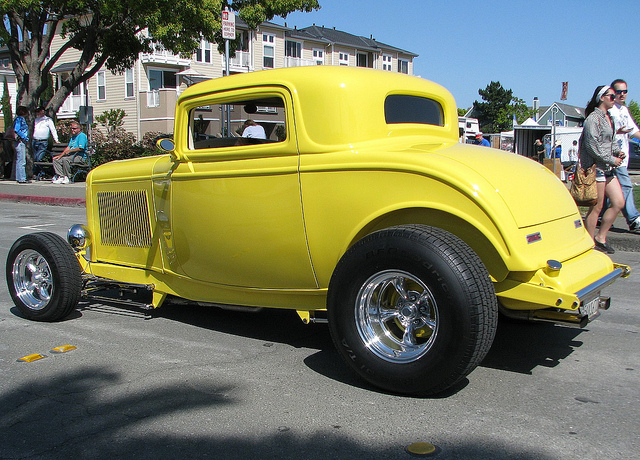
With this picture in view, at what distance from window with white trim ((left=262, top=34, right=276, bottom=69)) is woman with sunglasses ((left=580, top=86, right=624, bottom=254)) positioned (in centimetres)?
4483

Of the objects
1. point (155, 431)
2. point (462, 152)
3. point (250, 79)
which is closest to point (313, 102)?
point (250, 79)

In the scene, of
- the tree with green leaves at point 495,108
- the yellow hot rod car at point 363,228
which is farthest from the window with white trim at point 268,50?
the tree with green leaves at point 495,108

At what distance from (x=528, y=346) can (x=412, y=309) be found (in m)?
1.18

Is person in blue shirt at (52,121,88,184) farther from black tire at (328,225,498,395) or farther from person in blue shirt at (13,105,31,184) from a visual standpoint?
black tire at (328,225,498,395)

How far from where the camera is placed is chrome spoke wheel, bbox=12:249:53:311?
5.00m

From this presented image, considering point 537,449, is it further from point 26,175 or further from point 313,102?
point 26,175

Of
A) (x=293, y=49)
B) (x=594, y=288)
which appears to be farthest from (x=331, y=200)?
(x=293, y=49)

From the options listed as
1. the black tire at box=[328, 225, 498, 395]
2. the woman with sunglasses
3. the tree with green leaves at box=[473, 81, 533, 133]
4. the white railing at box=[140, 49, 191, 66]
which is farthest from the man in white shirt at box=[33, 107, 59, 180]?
the tree with green leaves at box=[473, 81, 533, 133]

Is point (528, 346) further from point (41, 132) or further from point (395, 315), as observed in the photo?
point (41, 132)

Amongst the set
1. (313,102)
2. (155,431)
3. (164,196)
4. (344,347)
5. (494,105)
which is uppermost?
(494,105)

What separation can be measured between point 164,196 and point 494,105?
4362 inches

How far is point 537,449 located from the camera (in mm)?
2695

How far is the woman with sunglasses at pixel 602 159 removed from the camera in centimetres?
707

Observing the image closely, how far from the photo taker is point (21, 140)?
1750 centimetres
